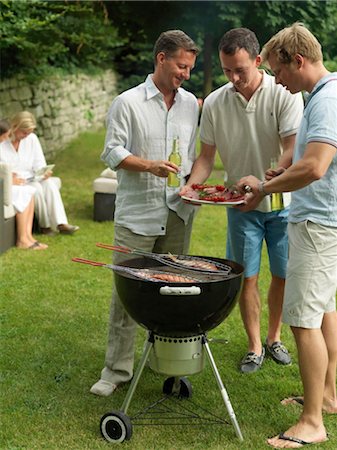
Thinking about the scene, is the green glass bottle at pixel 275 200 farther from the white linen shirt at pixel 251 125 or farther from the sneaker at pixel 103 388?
the sneaker at pixel 103 388

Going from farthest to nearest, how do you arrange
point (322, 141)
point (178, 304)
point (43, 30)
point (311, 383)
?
point (43, 30), point (311, 383), point (178, 304), point (322, 141)

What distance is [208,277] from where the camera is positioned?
127 inches

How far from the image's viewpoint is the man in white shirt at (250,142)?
3.59m

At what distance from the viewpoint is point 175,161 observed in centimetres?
364

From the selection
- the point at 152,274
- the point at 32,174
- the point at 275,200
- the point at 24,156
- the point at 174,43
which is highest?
the point at 174,43

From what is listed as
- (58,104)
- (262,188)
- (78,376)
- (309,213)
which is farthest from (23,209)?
(58,104)

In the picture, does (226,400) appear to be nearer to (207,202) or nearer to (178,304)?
(178,304)

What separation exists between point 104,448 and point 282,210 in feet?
5.08

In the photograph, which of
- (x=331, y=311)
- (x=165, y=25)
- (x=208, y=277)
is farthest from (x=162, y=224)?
(x=165, y=25)

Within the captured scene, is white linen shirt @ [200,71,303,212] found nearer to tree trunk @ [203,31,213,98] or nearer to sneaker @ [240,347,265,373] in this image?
sneaker @ [240,347,265,373]

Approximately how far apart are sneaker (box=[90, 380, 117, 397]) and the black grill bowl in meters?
0.64

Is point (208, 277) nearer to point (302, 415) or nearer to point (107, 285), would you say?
point (302, 415)

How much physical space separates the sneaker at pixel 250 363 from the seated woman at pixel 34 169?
3.35 m

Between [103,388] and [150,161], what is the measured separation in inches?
45.4
